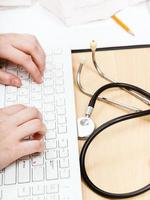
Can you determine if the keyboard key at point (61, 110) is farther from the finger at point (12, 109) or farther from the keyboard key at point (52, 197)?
the keyboard key at point (52, 197)

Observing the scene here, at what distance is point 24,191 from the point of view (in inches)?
24.7

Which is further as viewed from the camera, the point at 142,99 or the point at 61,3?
the point at 61,3

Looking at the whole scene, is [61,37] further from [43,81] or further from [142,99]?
[142,99]

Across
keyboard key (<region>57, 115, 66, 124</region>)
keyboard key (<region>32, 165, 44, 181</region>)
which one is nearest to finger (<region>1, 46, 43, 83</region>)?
keyboard key (<region>57, 115, 66, 124</region>)

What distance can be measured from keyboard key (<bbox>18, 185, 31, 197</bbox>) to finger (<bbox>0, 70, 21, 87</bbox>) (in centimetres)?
24

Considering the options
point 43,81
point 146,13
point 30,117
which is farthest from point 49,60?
point 146,13

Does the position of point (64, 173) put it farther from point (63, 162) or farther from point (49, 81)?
point (49, 81)

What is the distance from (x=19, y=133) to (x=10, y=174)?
0.25 ft

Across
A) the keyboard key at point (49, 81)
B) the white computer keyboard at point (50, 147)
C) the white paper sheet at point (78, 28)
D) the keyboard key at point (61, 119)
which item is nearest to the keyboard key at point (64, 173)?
the white computer keyboard at point (50, 147)

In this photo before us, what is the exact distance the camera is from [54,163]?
0.66 meters

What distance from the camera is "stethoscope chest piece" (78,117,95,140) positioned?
71 cm

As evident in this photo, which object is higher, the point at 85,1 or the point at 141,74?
the point at 85,1

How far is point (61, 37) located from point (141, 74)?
0.80 feet

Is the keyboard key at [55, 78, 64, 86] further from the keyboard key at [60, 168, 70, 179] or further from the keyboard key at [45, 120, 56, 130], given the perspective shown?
the keyboard key at [60, 168, 70, 179]
